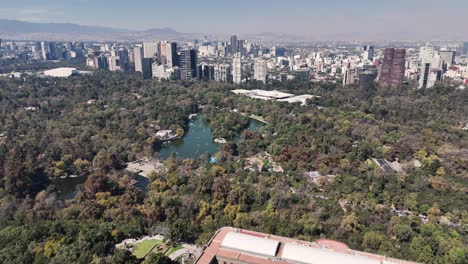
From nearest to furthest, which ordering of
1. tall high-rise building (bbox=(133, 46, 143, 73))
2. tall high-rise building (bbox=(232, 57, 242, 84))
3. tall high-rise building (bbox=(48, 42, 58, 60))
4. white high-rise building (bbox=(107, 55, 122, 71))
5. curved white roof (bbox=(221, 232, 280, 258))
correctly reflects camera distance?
curved white roof (bbox=(221, 232, 280, 258)) → tall high-rise building (bbox=(232, 57, 242, 84)) → tall high-rise building (bbox=(133, 46, 143, 73)) → white high-rise building (bbox=(107, 55, 122, 71)) → tall high-rise building (bbox=(48, 42, 58, 60))

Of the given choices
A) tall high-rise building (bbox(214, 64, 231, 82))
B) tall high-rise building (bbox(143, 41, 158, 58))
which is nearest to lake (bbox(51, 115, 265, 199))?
tall high-rise building (bbox(214, 64, 231, 82))

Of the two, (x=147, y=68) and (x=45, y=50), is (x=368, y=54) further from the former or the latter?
(x=45, y=50)

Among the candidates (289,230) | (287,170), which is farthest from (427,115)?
(289,230)

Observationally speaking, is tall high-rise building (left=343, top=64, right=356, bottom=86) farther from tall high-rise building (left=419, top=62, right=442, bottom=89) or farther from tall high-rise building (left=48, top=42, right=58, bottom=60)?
tall high-rise building (left=48, top=42, right=58, bottom=60)

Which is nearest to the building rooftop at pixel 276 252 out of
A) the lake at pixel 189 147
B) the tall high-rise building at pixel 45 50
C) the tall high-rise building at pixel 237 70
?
the lake at pixel 189 147

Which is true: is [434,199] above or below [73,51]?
below

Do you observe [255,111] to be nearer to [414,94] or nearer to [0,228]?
[414,94]

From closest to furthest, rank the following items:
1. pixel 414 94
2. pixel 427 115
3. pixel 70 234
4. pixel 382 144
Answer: pixel 70 234 < pixel 382 144 < pixel 427 115 < pixel 414 94
